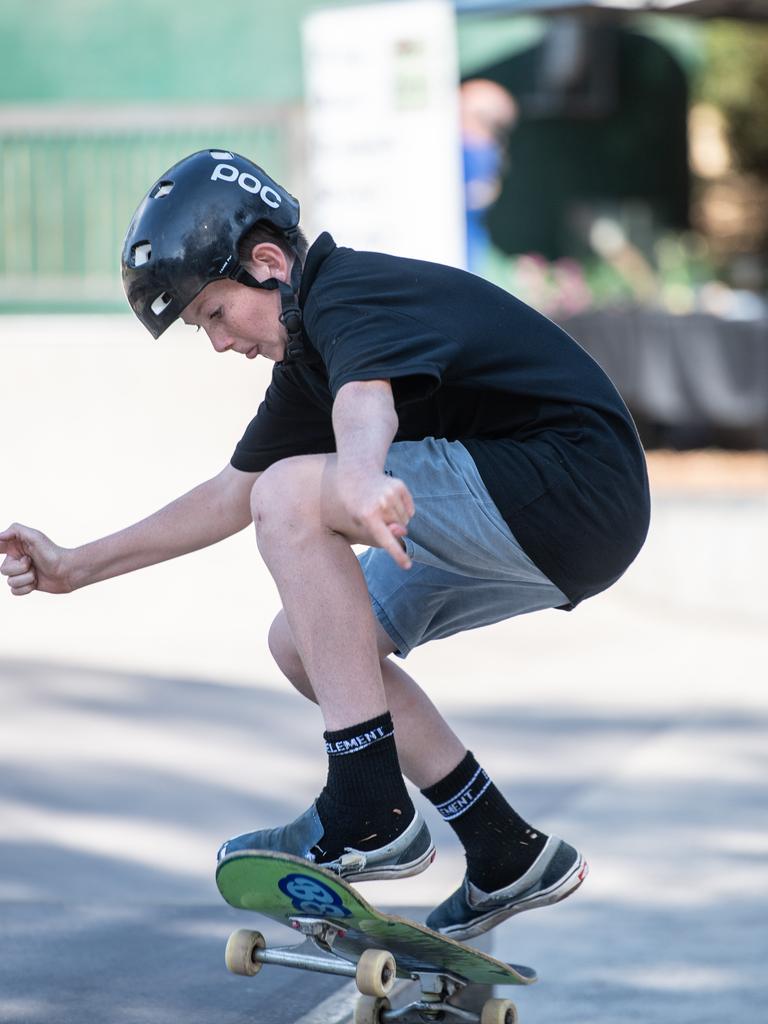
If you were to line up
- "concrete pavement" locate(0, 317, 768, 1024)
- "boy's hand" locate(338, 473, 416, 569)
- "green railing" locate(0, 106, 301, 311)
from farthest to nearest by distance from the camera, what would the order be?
"green railing" locate(0, 106, 301, 311), "concrete pavement" locate(0, 317, 768, 1024), "boy's hand" locate(338, 473, 416, 569)

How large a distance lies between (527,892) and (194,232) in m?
1.60

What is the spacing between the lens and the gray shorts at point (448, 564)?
3014 millimetres

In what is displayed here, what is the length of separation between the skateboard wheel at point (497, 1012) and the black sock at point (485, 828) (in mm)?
256

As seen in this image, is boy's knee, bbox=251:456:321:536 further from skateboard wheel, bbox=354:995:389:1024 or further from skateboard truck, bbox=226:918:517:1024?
skateboard wheel, bbox=354:995:389:1024

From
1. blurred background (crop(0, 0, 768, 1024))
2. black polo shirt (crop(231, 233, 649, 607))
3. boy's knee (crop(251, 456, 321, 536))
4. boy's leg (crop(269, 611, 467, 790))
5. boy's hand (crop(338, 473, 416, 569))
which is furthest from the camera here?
blurred background (crop(0, 0, 768, 1024))

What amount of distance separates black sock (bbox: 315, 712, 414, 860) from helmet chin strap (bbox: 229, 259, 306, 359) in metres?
0.74

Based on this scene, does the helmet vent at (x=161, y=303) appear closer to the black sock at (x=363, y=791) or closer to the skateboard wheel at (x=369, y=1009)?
the black sock at (x=363, y=791)

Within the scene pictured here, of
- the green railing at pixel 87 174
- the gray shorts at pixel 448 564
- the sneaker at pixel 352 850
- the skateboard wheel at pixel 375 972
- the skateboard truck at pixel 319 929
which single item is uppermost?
the green railing at pixel 87 174

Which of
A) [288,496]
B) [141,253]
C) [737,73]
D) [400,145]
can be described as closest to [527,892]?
[288,496]

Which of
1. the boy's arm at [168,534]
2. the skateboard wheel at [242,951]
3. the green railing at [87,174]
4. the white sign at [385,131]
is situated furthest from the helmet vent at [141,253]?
the green railing at [87,174]

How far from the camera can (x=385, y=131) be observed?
10758 millimetres

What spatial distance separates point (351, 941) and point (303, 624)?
707mm

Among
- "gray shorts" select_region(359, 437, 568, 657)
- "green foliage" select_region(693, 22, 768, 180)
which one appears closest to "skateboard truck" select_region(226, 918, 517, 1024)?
"gray shorts" select_region(359, 437, 568, 657)

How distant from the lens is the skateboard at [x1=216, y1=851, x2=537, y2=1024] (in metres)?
2.92
